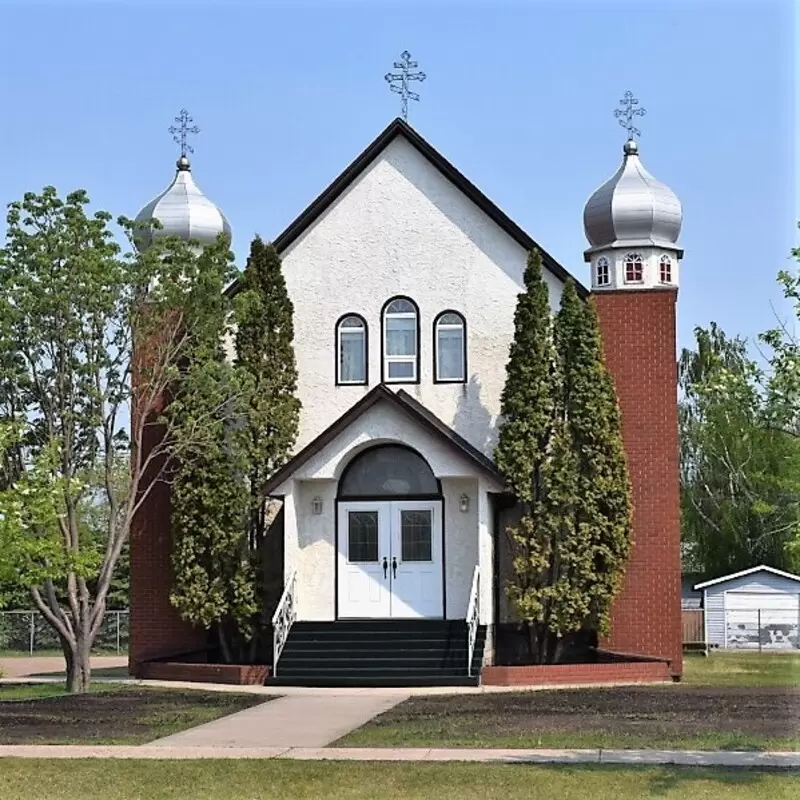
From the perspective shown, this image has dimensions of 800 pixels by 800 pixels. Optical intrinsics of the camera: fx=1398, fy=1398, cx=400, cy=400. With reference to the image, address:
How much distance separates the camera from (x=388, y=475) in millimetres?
23781

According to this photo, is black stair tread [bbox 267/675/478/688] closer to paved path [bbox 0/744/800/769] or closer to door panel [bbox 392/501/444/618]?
door panel [bbox 392/501/444/618]

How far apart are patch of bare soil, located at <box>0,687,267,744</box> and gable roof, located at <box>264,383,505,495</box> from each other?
433 centimetres

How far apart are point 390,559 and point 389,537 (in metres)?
0.37

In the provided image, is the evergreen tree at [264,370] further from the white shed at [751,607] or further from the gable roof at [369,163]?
the white shed at [751,607]

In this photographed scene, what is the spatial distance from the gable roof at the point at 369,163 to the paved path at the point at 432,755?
1234 cm

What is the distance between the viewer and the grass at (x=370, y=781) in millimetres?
10548

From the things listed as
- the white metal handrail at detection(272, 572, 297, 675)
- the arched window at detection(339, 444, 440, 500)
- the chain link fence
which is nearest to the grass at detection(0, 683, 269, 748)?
the white metal handrail at detection(272, 572, 297, 675)

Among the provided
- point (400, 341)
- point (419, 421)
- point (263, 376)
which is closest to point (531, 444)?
point (419, 421)

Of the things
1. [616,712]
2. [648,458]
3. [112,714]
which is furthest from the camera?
[648,458]

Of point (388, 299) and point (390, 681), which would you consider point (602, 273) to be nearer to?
point (388, 299)

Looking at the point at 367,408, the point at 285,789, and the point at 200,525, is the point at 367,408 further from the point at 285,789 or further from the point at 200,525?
the point at 285,789

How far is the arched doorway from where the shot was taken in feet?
76.6

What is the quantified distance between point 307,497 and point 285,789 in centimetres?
1285

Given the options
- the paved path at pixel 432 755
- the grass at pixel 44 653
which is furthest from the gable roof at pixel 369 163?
the grass at pixel 44 653
